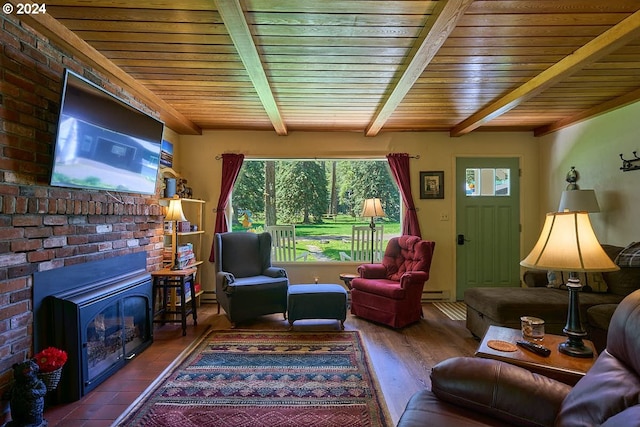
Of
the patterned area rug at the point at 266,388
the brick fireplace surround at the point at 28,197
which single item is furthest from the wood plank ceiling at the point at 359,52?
the patterned area rug at the point at 266,388

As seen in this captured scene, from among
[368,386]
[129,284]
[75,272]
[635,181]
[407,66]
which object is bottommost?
[368,386]

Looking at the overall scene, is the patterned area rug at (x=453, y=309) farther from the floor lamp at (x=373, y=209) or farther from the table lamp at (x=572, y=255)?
the table lamp at (x=572, y=255)

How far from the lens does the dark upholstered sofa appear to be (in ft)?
8.45

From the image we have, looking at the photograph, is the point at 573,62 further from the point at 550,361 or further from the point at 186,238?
the point at 186,238

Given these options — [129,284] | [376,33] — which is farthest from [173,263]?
[376,33]

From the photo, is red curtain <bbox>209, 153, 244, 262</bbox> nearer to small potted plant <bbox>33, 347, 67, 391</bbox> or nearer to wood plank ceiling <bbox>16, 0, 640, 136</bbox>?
wood plank ceiling <bbox>16, 0, 640, 136</bbox>

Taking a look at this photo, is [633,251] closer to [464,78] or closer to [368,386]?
[464,78]

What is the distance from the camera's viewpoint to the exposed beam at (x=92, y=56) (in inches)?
77.1

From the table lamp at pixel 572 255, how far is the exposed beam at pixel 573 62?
130cm

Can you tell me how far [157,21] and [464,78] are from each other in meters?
2.40

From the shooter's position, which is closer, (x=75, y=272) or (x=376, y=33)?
(x=376, y=33)

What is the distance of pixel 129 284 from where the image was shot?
274 cm

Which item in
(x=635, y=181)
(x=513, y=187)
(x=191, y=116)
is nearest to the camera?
(x=635, y=181)

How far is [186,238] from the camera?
447 centimetres
